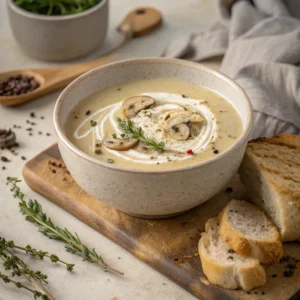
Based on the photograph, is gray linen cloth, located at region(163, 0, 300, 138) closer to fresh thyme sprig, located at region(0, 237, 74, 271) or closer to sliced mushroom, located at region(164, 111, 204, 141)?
sliced mushroom, located at region(164, 111, 204, 141)

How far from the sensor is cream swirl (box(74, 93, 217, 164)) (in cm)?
230

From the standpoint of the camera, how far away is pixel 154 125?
8.03 feet

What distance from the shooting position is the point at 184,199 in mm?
2246

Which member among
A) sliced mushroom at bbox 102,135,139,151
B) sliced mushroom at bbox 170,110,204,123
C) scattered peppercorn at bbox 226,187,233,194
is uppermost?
sliced mushroom at bbox 102,135,139,151

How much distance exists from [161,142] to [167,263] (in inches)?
16.4

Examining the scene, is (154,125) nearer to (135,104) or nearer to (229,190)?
(135,104)

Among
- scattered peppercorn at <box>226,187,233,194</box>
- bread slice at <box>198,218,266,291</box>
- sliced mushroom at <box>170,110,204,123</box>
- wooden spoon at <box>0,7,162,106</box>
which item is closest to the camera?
bread slice at <box>198,218,266,291</box>

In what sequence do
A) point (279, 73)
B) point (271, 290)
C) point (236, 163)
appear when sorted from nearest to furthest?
point (271, 290) → point (236, 163) → point (279, 73)

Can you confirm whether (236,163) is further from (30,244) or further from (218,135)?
(30,244)

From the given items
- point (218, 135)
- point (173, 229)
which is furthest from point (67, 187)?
point (218, 135)

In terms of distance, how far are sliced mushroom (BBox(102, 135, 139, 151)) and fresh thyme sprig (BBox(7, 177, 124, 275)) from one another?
0.34 m

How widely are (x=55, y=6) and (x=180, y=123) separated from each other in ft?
4.70

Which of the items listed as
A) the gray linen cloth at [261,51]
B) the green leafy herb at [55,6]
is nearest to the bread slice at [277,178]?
the gray linen cloth at [261,51]

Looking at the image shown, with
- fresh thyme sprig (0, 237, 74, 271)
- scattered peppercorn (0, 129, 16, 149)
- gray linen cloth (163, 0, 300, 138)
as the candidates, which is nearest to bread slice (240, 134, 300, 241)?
gray linen cloth (163, 0, 300, 138)
